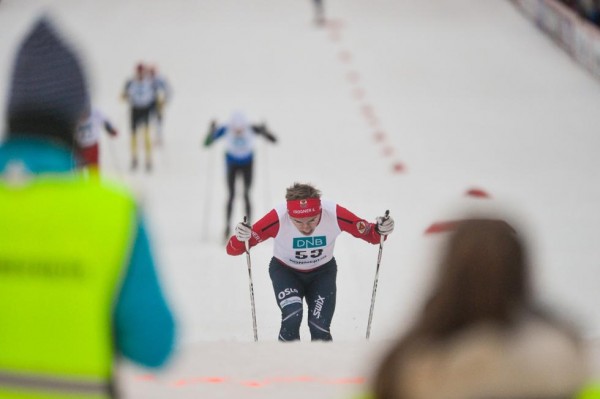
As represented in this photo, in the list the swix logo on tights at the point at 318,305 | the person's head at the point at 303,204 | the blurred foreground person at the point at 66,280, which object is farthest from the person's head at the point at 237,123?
the blurred foreground person at the point at 66,280

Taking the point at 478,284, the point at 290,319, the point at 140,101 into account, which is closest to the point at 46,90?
the point at 478,284

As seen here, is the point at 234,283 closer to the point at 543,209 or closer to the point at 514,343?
the point at 543,209

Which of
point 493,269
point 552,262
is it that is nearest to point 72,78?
point 493,269

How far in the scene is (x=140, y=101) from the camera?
11359 millimetres

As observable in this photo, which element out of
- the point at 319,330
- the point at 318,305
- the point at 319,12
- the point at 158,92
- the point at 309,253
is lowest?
the point at 319,330

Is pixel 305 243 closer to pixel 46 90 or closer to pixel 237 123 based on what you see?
pixel 237 123

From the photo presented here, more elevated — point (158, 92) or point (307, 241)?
point (158, 92)

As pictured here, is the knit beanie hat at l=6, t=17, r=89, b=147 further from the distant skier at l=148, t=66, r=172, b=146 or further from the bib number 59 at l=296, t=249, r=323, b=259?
the distant skier at l=148, t=66, r=172, b=146

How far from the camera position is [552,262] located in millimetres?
9117

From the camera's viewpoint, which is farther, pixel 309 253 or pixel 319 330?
pixel 319 330

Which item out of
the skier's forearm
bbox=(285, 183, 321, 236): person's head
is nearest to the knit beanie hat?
bbox=(285, 183, 321, 236): person's head

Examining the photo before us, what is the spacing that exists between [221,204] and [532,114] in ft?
17.0

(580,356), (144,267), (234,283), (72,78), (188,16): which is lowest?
(234,283)

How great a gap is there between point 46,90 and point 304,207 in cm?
425
